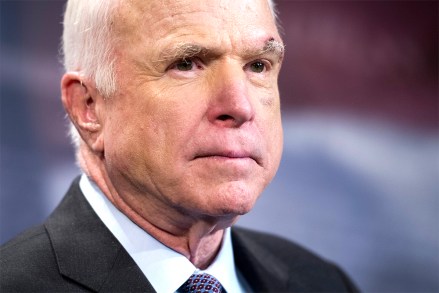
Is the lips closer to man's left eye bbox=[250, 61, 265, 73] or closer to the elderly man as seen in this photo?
the elderly man

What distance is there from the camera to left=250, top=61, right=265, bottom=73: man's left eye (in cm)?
242

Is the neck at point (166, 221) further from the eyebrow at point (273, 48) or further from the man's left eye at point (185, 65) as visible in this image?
the eyebrow at point (273, 48)

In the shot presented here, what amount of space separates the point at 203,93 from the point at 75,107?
1.54 ft

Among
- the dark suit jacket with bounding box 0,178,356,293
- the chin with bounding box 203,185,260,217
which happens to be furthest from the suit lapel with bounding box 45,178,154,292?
the chin with bounding box 203,185,260,217

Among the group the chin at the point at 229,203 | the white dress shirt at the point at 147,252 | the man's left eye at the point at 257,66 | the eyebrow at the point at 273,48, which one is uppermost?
the eyebrow at the point at 273,48

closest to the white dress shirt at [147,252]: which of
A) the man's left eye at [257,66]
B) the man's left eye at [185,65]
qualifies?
the man's left eye at [185,65]

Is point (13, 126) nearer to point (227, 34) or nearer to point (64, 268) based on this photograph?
point (64, 268)

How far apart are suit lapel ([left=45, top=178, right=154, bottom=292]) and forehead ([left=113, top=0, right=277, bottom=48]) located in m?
0.58

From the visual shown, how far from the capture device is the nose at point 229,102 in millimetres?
2221

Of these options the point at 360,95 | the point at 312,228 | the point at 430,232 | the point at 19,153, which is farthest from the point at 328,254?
the point at 19,153

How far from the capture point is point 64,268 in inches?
91.9

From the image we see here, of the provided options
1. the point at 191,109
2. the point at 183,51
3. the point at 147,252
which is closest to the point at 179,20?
the point at 183,51

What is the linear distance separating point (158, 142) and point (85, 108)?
1.12 feet

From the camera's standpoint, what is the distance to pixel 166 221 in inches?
95.3
